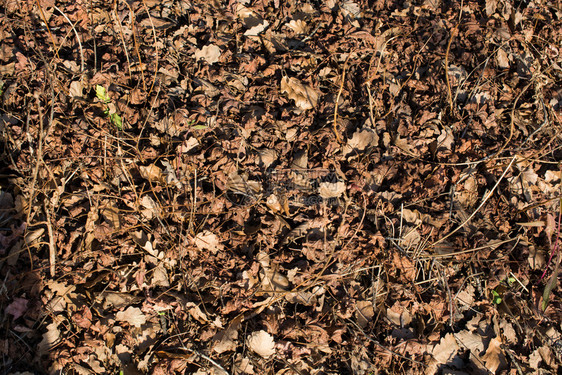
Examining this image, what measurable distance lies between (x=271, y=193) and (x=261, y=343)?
36.4 inches

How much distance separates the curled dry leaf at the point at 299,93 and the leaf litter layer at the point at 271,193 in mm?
11

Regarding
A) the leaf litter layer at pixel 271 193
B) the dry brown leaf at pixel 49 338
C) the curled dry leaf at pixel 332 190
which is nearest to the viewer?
the dry brown leaf at pixel 49 338

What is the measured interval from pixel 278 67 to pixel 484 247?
1919mm

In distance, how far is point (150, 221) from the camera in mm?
2471

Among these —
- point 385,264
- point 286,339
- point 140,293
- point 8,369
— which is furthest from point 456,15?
point 8,369

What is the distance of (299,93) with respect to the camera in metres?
2.91

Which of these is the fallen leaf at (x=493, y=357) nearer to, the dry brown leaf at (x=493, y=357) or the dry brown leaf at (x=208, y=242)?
the dry brown leaf at (x=493, y=357)

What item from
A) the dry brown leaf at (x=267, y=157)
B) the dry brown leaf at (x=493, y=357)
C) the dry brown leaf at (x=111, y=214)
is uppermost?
the dry brown leaf at (x=267, y=157)

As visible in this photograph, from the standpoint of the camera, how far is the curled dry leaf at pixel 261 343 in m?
2.22

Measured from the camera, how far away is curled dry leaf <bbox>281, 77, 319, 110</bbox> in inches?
114

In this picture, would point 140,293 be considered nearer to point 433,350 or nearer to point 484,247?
point 433,350

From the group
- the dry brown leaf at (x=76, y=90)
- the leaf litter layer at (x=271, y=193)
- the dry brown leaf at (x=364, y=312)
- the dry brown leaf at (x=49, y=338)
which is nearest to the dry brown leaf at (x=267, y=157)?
the leaf litter layer at (x=271, y=193)

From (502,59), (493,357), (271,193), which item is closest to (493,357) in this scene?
(493,357)

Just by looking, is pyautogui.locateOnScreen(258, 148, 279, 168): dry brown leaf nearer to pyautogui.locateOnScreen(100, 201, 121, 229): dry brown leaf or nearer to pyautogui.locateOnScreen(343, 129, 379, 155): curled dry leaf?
pyautogui.locateOnScreen(343, 129, 379, 155): curled dry leaf
